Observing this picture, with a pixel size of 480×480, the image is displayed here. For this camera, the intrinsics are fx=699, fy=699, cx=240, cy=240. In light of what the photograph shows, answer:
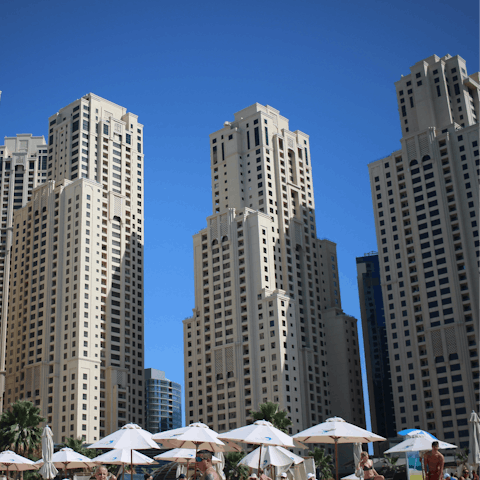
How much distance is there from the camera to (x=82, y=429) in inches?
4643

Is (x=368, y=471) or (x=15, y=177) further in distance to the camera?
(x=15, y=177)

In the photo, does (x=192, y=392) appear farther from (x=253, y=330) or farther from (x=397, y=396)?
(x=397, y=396)

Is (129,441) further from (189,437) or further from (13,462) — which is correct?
(13,462)

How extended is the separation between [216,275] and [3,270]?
6631 cm

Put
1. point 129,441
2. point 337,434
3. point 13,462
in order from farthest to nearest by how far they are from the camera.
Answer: point 13,462 → point 129,441 → point 337,434

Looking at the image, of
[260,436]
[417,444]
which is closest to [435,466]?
[260,436]

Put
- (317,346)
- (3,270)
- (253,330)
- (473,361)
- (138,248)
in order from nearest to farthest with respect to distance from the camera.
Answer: (473,361)
(253,330)
(317,346)
(138,248)
(3,270)

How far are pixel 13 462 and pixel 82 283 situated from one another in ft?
282

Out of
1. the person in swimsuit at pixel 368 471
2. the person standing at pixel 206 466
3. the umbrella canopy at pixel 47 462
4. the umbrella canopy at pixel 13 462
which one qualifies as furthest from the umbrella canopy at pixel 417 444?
the umbrella canopy at pixel 13 462

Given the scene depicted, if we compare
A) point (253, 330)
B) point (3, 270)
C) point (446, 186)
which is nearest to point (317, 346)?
point (253, 330)

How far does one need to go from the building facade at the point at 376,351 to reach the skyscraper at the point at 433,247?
4996cm

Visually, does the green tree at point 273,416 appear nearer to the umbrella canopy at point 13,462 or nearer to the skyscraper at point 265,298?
the skyscraper at point 265,298

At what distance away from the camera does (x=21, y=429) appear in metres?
79.4

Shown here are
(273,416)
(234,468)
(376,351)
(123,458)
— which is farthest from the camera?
(376,351)
